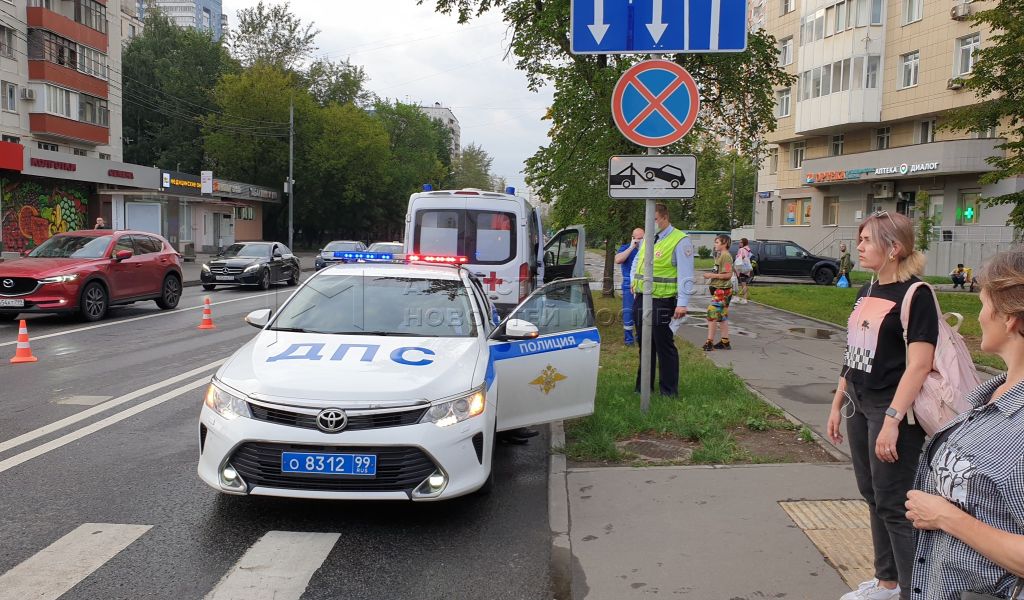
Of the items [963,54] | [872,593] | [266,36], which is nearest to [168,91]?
[266,36]

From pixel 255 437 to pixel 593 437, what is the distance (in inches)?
114

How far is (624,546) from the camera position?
4.37 m

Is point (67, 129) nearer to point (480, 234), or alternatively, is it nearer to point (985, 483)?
point (480, 234)

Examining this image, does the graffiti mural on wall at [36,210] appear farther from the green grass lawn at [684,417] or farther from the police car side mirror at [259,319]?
the green grass lawn at [684,417]

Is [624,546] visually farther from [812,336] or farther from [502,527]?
[812,336]

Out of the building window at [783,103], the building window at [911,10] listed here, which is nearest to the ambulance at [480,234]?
the building window at [911,10]

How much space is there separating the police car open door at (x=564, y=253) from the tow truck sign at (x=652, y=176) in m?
10.7

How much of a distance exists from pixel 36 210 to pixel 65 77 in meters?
9.20

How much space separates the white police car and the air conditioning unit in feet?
123

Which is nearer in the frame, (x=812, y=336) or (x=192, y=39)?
(x=812, y=336)

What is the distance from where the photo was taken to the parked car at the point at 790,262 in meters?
33.4

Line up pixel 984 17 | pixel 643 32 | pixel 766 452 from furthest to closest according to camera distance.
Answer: pixel 984 17
pixel 643 32
pixel 766 452

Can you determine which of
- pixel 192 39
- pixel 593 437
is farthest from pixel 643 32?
pixel 192 39

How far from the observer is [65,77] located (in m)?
Result: 40.2
